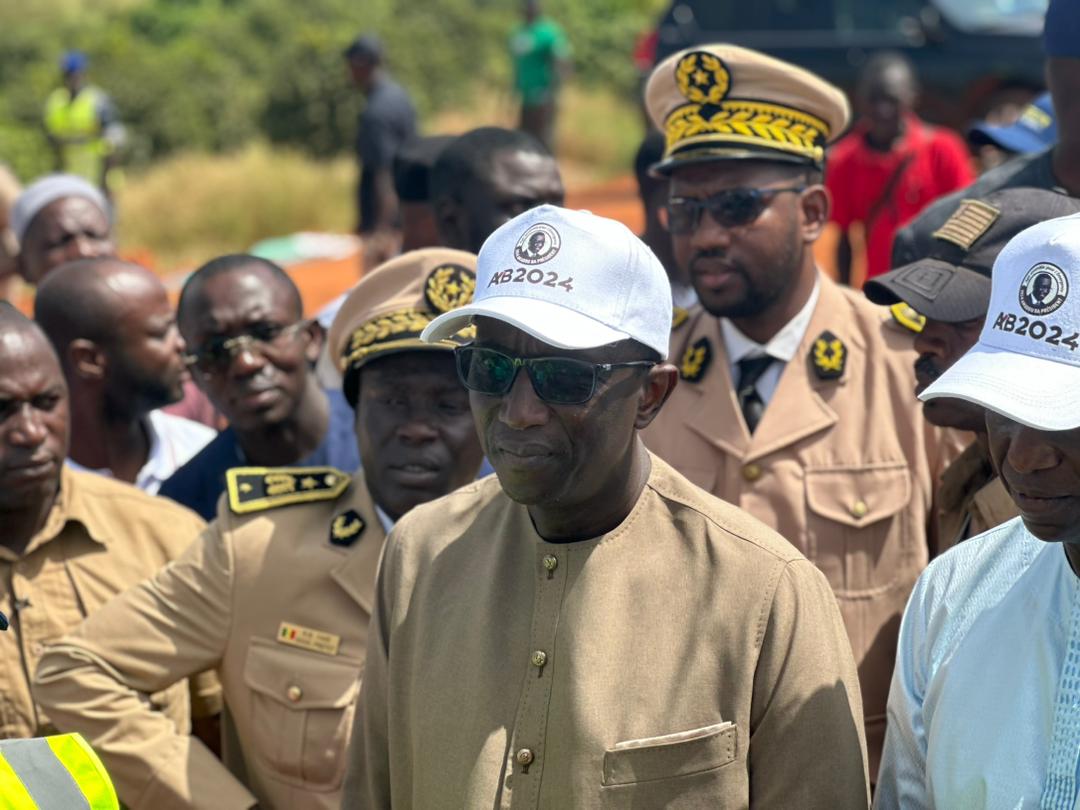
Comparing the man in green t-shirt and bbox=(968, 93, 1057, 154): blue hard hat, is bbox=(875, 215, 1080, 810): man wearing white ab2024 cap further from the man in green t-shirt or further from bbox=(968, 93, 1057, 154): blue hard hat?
the man in green t-shirt

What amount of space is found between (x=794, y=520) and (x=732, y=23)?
13.0 meters

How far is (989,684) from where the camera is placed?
101 inches

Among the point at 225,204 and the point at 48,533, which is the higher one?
the point at 48,533

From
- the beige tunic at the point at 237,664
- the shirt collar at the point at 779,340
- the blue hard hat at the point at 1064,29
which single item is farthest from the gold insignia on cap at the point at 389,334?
the blue hard hat at the point at 1064,29

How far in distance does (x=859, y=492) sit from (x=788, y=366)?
1.39 ft

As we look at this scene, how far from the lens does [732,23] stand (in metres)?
16.3

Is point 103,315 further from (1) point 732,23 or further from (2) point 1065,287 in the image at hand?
(1) point 732,23

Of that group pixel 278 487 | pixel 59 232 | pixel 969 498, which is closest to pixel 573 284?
pixel 278 487

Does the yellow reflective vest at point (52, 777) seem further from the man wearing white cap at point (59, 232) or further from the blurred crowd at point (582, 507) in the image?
the man wearing white cap at point (59, 232)

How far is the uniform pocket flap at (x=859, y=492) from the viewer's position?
3.98m

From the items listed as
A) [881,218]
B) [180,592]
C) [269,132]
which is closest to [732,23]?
[881,218]

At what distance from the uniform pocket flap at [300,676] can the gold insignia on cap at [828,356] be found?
1469 mm

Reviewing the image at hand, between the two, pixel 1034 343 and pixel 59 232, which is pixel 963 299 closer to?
pixel 1034 343

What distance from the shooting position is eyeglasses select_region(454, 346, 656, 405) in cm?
275
